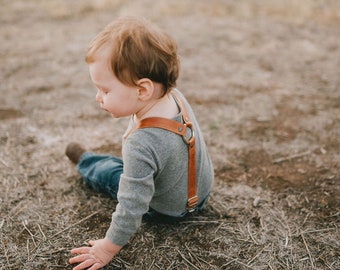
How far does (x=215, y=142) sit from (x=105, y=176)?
43.7 inches

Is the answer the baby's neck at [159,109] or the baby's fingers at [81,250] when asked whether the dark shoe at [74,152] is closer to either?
the baby's fingers at [81,250]

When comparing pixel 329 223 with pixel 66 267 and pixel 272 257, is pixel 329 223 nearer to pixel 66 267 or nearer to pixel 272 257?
pixel 272 257

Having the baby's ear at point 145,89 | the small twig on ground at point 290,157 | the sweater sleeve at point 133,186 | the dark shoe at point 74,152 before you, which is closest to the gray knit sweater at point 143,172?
the sweater sleeve at point 133,186

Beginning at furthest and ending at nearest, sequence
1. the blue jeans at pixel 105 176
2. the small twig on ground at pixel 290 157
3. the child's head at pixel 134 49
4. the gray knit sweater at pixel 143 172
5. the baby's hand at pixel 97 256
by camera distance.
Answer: the small twig on ground at pixel 290 157, the blue jeans at pixel 105 176, the baby's hand at pixel 97 256, the gray knit sweater at pixel 143 172, the child's head at pixel 134 49

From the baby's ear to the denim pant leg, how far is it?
2.51 ft

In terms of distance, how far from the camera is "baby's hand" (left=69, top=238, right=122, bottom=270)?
1.84m

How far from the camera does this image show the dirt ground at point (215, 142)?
2092mm

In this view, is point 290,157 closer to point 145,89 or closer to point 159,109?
point 159,109

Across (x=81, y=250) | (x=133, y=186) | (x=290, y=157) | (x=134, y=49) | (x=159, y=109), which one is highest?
(x=134, y=49)

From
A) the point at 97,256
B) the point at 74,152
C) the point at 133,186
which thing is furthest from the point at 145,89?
the point at 74,152

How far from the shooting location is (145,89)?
1.71 metres

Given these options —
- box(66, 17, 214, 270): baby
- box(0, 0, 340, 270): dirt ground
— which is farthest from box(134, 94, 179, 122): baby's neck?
box(0, 0, 340, 270): dirt ground

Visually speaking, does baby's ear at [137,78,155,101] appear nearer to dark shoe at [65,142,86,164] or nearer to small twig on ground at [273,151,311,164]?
dark shoe at [65,142,86,164]

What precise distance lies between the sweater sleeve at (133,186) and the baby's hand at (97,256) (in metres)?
0.11
